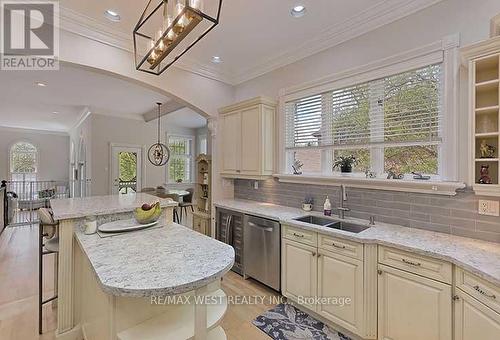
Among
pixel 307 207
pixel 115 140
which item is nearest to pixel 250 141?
pixel 307 207

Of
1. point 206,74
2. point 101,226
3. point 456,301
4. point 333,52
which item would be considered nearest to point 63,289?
point 101,226

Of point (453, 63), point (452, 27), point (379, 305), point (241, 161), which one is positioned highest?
point (452, 27)

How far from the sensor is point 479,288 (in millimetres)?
1522

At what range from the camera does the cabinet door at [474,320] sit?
1445 mm

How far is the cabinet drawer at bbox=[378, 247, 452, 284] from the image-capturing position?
1.72m

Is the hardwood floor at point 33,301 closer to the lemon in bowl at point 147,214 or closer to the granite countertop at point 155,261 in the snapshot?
the granite countertop at point 155,261

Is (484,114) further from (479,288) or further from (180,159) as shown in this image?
(180,159)

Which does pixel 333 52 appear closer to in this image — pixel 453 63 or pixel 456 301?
pixel 453 63

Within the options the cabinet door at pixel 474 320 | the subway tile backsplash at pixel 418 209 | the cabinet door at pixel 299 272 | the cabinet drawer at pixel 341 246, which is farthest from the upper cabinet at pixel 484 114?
the cabinet door at pixel 299 272

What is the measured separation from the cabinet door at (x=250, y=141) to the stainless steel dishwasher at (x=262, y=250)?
0.80m

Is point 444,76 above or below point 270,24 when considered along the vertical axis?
below

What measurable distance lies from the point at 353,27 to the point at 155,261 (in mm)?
3025

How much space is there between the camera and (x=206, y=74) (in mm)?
4031

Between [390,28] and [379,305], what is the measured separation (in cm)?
267
